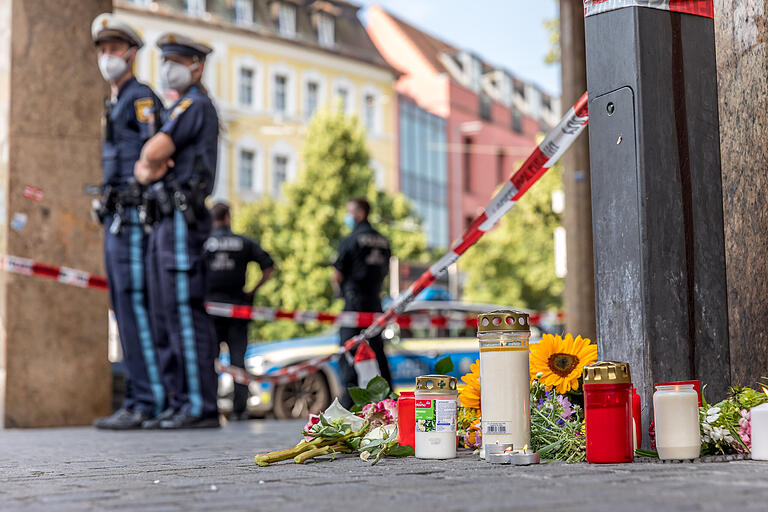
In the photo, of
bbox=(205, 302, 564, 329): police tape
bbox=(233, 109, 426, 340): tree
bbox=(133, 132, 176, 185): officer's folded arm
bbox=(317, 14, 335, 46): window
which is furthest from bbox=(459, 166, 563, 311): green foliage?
bbox=(133, 132, 176, 185): officer's folded arm

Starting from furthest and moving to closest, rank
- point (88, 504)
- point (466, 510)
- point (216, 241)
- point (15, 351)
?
point (216, 241), point (15, 351), point (88, 504), point (466, 510)

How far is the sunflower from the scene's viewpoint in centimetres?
409

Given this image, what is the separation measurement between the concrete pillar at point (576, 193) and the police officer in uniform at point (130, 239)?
458cm

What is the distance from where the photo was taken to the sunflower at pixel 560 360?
4.09 meters

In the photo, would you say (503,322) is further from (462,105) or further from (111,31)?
(462,105)

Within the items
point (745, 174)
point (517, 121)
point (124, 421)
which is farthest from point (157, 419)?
point (517, 121)

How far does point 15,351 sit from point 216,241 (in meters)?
3.26

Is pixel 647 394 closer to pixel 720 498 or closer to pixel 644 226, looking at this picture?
pixel 644 226

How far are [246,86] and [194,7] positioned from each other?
326 cm

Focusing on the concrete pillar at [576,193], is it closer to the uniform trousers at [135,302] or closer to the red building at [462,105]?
the uniform trousers at [135,302]

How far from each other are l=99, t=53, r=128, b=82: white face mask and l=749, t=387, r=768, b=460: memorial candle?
6.04 metres

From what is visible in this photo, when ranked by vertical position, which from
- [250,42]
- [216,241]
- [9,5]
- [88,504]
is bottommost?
[88,504]

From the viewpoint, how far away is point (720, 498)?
2.72m

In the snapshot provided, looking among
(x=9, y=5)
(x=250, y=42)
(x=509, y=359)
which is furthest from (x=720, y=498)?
(x=250, y=42)
